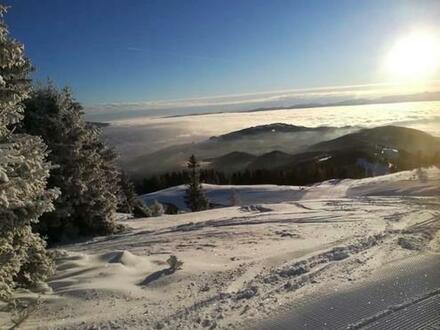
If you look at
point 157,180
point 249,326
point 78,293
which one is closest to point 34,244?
point 78,293

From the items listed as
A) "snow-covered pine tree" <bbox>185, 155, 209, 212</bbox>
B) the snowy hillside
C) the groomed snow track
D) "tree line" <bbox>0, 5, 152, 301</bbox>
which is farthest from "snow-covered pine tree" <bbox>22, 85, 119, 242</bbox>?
"snow-covered pine tree" <bbox>185, 155, 209, 212</bbox>

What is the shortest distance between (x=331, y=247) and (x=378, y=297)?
3.89m

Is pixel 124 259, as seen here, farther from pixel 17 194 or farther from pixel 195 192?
pixel 195 192

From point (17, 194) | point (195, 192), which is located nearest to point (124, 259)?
point (17, 194)

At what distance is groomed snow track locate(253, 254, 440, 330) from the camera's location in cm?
675

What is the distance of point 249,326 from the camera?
6.97m

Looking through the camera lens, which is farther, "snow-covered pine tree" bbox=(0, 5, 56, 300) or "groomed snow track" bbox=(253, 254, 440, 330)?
"snow-covered pine tree" bbox=(0, 5, 56, 300)

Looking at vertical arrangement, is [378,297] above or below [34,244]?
below

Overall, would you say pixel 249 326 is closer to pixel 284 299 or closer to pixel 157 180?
pixel 284 299

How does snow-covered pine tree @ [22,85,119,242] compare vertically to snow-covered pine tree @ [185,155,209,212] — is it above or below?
above

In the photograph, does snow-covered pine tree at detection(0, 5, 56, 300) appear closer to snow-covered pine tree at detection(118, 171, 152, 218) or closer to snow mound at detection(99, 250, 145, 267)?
snow mound at detection(99, 250, 145, 267)

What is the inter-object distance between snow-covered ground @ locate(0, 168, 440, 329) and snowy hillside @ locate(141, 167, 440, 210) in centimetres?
1876

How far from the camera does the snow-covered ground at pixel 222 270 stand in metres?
7.71

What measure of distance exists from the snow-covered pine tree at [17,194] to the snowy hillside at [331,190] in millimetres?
26842
